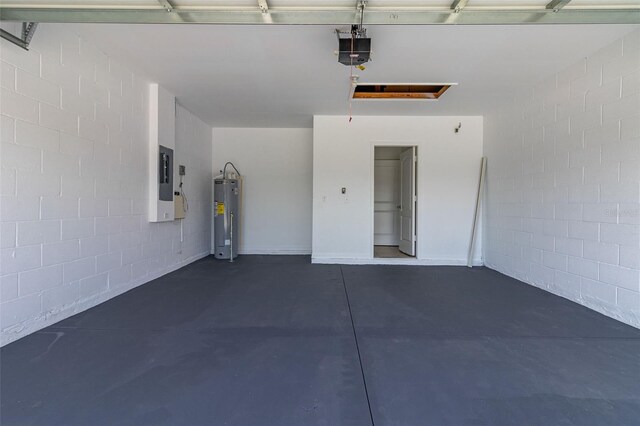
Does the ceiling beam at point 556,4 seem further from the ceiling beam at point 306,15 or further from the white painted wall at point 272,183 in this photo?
the white painted wall at point 272,183

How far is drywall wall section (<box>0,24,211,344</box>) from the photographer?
229 cm

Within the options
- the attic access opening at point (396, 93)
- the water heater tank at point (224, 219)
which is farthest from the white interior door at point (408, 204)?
the water heater tank at point (224, 219)

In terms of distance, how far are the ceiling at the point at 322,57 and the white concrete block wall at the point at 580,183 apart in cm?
34

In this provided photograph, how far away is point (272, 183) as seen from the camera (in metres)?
6.51

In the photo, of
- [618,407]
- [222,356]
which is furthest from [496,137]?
[222,356]

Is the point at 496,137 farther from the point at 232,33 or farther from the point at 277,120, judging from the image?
the point at 232,33

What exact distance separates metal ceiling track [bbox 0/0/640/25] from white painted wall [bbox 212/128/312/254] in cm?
435

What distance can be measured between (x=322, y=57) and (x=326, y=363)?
2.98 m

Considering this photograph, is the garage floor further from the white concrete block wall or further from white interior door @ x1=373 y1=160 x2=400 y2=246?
white interior door @ x1=373 y1=160 x2=400 y2=246

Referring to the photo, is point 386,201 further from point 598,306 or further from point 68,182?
point 68,182

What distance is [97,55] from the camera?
10.2 ft

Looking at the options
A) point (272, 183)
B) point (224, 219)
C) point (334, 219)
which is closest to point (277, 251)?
point (224, 219)

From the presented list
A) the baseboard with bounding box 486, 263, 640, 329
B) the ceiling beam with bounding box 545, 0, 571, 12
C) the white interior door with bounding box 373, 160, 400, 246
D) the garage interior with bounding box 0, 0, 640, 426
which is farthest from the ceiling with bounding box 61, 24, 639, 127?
the white interior door with bounding box 373, 160, 400, 246

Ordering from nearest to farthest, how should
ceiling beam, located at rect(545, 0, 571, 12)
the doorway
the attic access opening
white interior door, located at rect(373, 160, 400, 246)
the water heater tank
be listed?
ceiling beam, located at rect(545, 0, 571, 12) → the attic access opening → the water heater tank → the doorway → white interior door, located at rect(373, 160, 400, 246)
